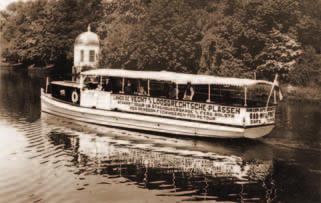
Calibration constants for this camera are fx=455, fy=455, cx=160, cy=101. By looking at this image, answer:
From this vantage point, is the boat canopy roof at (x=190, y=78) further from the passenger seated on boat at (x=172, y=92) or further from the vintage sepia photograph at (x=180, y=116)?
the passenger seated on boat at (x=172, y=92)

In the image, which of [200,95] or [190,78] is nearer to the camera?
[190,78]

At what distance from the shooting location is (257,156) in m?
27.5

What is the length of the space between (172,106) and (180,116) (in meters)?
0.96

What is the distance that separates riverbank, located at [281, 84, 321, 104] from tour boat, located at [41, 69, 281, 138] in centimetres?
2248

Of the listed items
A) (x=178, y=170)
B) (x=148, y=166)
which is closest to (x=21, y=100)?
(x=148, y=166)

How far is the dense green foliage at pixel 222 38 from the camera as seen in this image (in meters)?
60.2

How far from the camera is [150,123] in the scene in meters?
33.8

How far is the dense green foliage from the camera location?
6025 centimetres

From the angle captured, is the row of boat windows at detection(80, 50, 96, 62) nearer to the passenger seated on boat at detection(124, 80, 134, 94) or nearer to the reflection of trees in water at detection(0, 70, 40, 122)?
the reflection of trees in water at detection(0, 70, 40, 122)

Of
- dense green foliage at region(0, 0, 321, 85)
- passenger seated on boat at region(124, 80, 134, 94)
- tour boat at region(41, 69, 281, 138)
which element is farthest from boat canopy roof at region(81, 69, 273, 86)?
dense green foliage at region(0, 0, 321, 85)

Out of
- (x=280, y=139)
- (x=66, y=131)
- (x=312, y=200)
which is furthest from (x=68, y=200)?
(x=280, y=139)

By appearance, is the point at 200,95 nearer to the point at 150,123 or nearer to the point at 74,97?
the point at 150,123

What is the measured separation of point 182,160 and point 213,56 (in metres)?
39.4

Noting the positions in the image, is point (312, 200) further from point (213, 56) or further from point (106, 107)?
point (213, 56)
